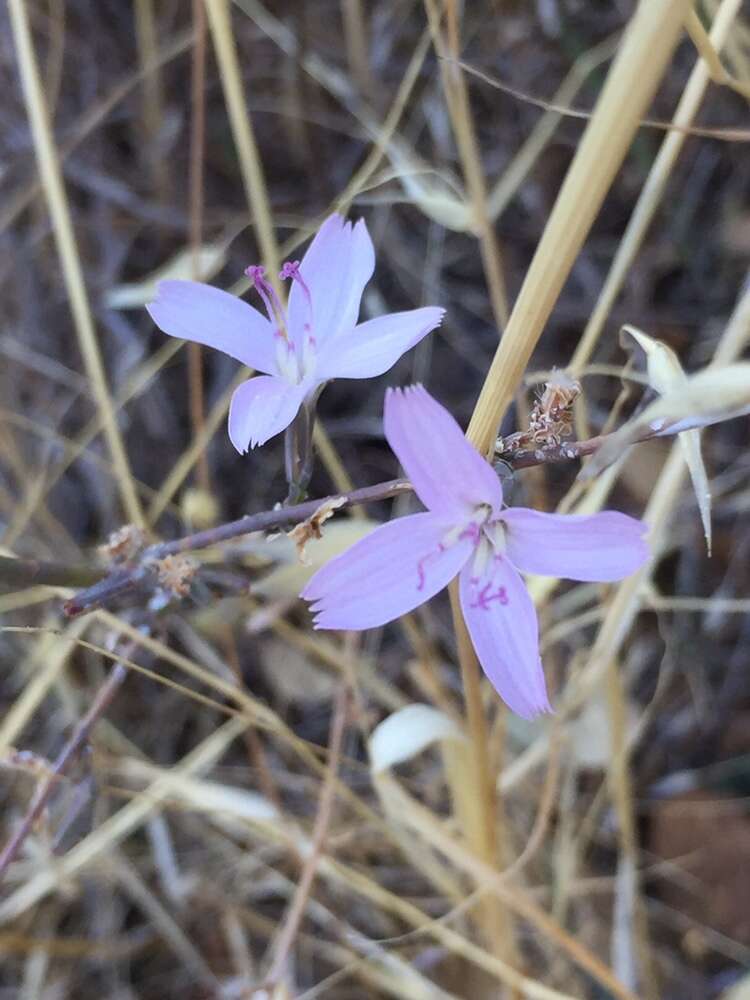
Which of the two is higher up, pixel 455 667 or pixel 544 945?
pixel 455 667

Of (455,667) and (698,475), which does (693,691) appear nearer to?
(455,667)

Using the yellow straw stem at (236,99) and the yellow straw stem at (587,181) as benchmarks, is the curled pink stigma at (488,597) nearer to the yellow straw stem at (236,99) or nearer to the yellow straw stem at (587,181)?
the yellow straw stem at (587,181)

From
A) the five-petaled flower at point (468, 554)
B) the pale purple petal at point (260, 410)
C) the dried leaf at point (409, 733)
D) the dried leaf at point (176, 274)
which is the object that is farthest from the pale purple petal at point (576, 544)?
the dried leaf at point (176, 274)

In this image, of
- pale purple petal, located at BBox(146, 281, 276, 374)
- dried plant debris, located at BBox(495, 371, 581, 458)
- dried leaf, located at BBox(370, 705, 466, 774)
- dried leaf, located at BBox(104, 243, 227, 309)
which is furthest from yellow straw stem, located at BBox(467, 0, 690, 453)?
dried leaf, located at BBox(104, 243, 227, 309)

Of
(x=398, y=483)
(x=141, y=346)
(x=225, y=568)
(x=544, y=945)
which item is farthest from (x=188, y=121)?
(x=544, y=945)

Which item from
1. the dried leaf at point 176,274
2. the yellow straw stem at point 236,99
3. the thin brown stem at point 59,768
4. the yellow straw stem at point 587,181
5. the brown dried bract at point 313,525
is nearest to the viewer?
the yellow straw stem at point 587,181

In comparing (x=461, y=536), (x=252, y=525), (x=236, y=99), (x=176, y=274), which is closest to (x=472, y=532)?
(x=461, y=536)
